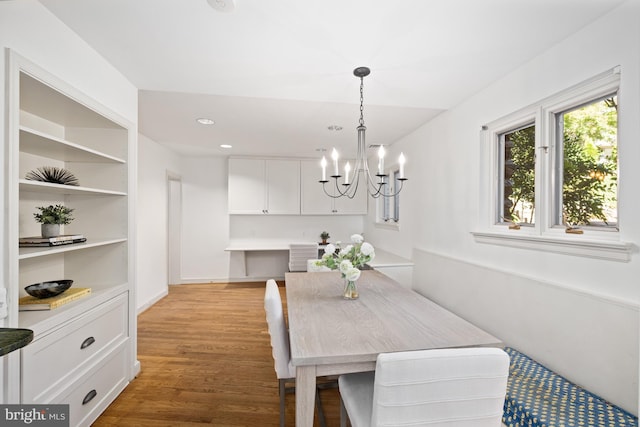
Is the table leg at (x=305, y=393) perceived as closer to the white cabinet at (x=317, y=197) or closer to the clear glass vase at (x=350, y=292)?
the clear glass vase at (x=350, y=292)

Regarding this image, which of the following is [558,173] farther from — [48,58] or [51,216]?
[51,216]

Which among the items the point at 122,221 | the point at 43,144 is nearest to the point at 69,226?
the point at 122,221

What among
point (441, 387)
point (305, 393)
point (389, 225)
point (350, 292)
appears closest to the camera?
point (441, 387)

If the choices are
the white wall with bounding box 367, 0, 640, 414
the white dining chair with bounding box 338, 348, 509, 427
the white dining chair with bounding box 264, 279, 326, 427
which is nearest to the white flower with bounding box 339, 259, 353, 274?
the white dining chair with bounding box 264, 279, 326, 427

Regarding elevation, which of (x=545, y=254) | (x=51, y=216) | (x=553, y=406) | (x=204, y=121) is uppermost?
(x=204, y=121)

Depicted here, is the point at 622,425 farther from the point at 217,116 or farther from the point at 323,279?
the point at 217,116

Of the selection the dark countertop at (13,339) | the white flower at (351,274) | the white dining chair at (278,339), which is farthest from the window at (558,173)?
the dark countertop at (13,339)

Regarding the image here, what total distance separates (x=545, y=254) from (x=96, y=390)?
299 cm

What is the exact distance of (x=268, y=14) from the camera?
148cm

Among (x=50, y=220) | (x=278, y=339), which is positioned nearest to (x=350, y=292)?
(x=278, y=339)

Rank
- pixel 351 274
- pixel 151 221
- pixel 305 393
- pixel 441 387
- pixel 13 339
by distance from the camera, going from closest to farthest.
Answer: pixel 13 339
pixel 441 387
pixel 305 393
pixel 351 274
pixel 151 221

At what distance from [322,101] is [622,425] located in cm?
266

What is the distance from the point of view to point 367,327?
150 cm

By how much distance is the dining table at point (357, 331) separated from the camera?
1227 millimetres
